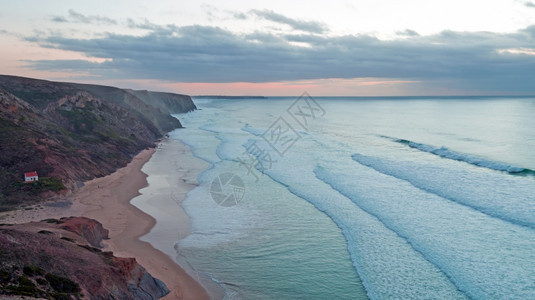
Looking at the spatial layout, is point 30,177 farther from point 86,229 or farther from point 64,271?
point 64,271

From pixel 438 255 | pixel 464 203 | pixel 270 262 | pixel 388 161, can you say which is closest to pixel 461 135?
pixel 388 161

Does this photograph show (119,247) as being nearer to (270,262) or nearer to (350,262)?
(270,262)

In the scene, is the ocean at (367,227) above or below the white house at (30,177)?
below

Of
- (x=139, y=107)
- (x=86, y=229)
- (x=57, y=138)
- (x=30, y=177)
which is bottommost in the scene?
(x=86, y=229)

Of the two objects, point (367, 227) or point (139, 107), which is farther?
point (139, 107)

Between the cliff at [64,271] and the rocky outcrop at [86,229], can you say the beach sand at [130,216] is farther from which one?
the cliff at [64,271]

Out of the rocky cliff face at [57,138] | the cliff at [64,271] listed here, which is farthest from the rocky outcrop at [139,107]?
the cliff at [64,271]

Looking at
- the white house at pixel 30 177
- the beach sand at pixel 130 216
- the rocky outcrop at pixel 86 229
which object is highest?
the white house at pixel 30 177

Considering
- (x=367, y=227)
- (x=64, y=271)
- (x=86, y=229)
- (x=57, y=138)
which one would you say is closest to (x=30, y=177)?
(x=86, y=229)

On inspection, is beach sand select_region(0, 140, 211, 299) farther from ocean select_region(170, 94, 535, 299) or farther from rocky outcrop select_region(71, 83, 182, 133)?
rocky outcrop select_region(71, 83, 182, 133)
